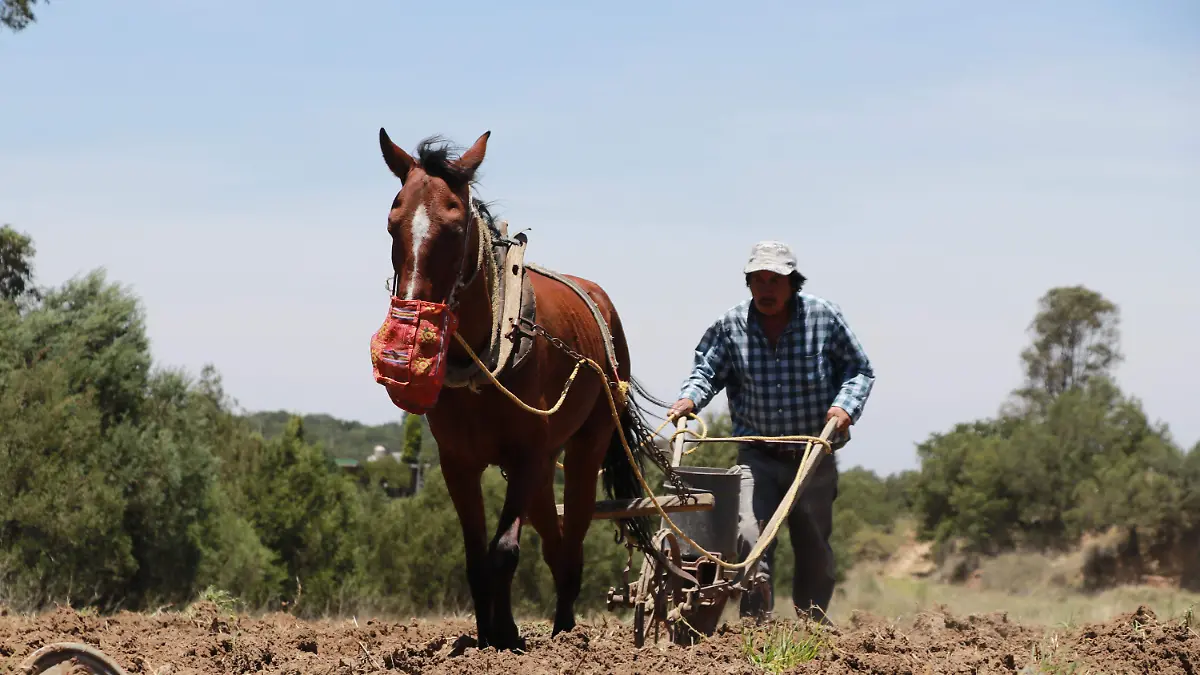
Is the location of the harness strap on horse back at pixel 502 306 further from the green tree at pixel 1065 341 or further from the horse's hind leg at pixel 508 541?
the green tree at pixel 1065 341

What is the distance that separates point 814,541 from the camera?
23.0 ft

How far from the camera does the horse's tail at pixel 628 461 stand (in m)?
6.68

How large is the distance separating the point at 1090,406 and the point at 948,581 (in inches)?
307

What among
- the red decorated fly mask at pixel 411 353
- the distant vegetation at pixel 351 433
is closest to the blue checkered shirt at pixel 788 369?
the red decorated fly mask at pixel 411 353

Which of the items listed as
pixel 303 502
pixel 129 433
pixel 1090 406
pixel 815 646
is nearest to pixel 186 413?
pixel 129 433

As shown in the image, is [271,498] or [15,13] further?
[271,498]

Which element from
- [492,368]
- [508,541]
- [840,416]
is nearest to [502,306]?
[492,368]

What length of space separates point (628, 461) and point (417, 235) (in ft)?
7.98

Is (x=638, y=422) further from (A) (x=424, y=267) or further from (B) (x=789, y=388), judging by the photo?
(A) (x=424, y=267)

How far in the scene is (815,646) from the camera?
5.16 m

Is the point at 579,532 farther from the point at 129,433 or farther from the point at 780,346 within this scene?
the point at 129,433

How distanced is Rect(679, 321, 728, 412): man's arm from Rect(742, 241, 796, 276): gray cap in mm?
569

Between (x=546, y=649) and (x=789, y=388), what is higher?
(x=789, y=388)

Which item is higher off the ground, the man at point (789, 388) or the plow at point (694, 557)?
the man at point (789, 388)
